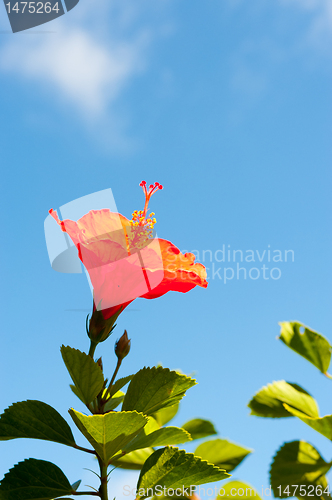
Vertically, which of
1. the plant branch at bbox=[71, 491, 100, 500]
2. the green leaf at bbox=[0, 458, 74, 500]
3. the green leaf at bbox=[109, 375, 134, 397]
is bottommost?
the plant branch at bbox=[71, 491, 100, 500]

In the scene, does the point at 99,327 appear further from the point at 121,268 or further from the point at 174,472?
the point at 174,472

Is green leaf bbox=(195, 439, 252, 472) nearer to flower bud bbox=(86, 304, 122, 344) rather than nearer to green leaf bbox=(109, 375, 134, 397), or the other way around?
green leaf bbox=(109, 375, 134, 397)

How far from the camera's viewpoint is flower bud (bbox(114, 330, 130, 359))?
1.09 m

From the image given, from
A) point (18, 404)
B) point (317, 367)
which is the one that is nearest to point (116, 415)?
point (18, 404)

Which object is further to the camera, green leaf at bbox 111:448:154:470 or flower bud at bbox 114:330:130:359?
green leaf at bbox 111:448:154:470

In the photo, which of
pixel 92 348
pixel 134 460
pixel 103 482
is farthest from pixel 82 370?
pixel 134 460

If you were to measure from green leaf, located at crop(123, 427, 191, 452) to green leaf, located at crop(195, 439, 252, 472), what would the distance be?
0.32m

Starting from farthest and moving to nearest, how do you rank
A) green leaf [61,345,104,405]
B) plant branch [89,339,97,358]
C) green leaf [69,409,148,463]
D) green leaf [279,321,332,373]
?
green leaf [279,321,332,373] < plant branch [89,339,97,358] < green leaf [61,345,104,405] < green leaf [69,409,148,463]

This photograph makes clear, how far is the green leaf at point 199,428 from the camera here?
4.45ft

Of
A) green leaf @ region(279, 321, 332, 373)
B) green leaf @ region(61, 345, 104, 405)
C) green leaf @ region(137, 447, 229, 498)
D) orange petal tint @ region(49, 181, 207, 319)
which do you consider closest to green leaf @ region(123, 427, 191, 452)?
green leaf @ region(137, 447, 229, 498)

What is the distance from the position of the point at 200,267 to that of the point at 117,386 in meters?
0.42

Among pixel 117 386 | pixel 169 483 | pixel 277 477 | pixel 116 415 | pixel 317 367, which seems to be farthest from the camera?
pixel 317 367

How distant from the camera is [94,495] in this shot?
0.89 m

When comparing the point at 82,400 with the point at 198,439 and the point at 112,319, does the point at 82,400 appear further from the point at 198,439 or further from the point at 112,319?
the point at 198,439
